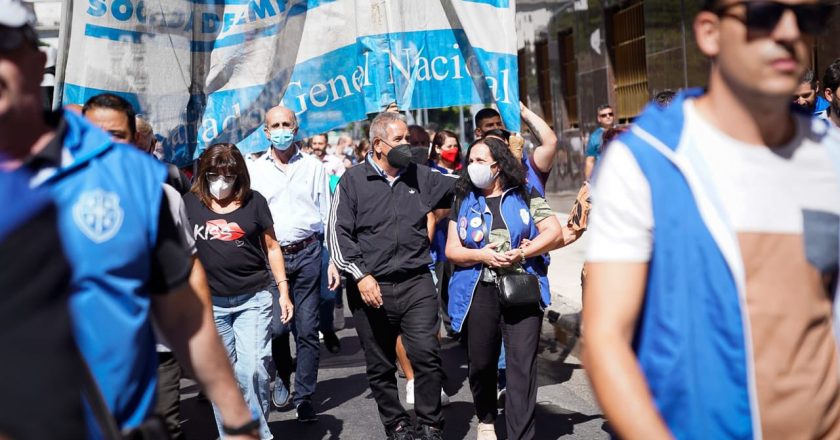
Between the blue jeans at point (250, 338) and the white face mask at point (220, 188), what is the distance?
607 mm

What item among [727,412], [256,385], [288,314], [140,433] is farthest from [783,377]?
[288,314]

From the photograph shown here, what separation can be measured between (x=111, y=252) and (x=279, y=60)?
4702 millimetres

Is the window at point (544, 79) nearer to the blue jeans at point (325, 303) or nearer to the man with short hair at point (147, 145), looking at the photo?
the blue jeans at point (325, 303)

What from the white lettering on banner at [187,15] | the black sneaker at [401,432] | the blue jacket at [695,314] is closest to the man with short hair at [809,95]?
the black sneaker at [401,432]

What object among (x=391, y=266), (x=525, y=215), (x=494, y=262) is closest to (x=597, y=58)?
(x=525, y=215)

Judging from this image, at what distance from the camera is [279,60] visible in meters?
7.05

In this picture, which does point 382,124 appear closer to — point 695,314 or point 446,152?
point 446,152

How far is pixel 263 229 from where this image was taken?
679cm

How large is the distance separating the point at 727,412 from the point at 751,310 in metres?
0.22

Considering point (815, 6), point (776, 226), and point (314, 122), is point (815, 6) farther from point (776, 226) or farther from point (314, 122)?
point (314, 122)

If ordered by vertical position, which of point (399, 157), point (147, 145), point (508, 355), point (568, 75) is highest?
point (568, 75)

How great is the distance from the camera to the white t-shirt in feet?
7.63

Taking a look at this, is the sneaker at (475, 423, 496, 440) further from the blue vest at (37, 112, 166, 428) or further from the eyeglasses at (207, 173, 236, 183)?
the blue vest at (37, 112, 166, 428)

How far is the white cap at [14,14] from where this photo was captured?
7.70 feet
